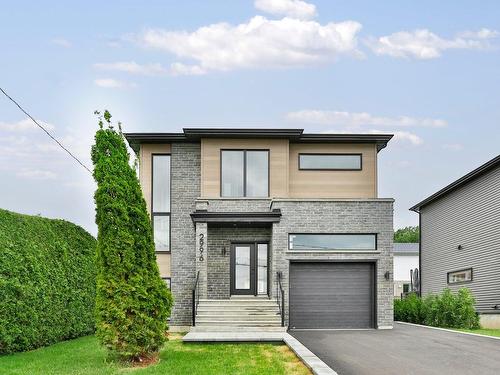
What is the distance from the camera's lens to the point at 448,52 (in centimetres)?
2275

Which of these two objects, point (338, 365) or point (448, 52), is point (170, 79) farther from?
point (338, 365)

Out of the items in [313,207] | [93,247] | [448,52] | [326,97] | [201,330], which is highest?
[448,52]

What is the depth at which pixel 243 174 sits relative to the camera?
23484 mm

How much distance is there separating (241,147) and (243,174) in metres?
0.97

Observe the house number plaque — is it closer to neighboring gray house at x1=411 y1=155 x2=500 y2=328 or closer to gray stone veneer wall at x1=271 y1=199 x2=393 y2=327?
gray stone veneer wall at x1=271 y1=199 x2=393 y2=327

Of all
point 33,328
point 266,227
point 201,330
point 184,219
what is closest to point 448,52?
point 266,227

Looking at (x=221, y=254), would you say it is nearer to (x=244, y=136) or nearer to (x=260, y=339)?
(x=244, y=136)

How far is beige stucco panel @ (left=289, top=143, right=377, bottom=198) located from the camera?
24281mm

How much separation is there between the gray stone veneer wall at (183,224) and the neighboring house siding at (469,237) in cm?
1113

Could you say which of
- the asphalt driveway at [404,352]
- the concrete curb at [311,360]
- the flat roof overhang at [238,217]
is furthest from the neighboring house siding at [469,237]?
the concrete curb at [311,360]

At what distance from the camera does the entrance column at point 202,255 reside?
21.6 m

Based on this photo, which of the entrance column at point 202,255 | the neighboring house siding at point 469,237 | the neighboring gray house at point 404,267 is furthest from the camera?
the neighboring gray house at point 404,267

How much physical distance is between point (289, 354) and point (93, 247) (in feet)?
27.2

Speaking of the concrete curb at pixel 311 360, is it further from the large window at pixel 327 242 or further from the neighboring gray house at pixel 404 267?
the neighboring gray house at pixel 404 267
